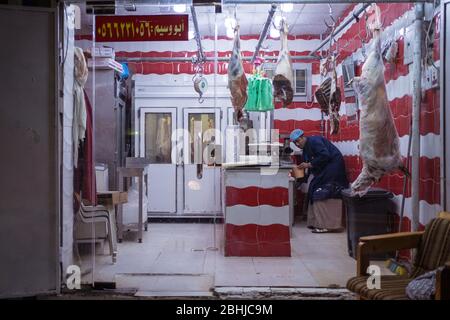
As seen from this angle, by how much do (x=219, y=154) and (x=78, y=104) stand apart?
11.6ft

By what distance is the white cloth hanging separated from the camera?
191 inches

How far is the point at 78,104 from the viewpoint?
4891mm

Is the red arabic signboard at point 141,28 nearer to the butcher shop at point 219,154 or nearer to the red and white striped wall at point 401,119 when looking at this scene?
the butcher shop at point 219,154

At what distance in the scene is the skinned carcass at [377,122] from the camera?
495cm

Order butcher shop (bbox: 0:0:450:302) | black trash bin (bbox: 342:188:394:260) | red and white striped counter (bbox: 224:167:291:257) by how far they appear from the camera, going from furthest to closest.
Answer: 1. red and white striped counter (bbox: 224:167:291:257)
2. black trash bin (bbox: 342:188:394:260)
3. butcher shop (bbox: 0:0:450:302)

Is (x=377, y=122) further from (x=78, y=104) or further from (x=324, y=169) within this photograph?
(x=324, y=169)

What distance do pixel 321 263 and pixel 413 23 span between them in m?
2.65

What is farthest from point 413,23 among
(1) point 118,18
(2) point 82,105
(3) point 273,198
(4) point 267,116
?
(4) point 267,116

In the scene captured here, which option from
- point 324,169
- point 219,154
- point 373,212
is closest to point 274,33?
point 219,154

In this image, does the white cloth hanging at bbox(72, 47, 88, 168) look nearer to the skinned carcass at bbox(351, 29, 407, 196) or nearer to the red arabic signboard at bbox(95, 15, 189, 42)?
the red arabic signboard at bbox(95, 15, 189, 42)

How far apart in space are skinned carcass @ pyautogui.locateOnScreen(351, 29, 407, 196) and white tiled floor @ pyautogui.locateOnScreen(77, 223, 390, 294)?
3.88 ft

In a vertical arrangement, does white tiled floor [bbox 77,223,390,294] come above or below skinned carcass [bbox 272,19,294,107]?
below

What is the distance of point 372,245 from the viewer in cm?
358

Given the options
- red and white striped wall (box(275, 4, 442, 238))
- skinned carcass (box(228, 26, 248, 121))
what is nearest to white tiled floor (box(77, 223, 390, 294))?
red and white striped wall (box(275, 4, 442, 238))
